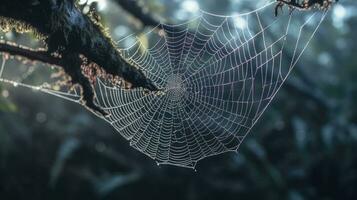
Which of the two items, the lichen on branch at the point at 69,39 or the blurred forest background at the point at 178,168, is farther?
the blurred forest background at the point at 178,168

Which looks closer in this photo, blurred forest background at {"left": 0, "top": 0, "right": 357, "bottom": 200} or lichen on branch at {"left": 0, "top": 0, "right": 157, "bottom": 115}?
lichen on branch at {"left": 0, "top": 0, "right": 157, "bottom": 115}

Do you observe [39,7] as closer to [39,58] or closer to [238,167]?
[39,58]

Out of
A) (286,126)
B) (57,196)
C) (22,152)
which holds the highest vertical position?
(286,126)

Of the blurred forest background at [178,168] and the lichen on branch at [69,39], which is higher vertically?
the blurred forest background at [178,168]

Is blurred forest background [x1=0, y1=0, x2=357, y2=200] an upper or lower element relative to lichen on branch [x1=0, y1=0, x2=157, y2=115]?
upper

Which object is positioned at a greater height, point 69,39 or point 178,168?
point 178,168

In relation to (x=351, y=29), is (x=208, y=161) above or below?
below

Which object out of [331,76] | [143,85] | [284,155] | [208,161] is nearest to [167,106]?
[143,85]

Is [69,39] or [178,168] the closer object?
[69,39]
